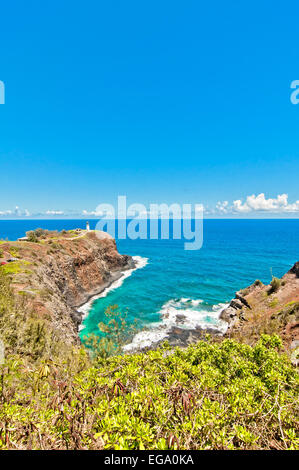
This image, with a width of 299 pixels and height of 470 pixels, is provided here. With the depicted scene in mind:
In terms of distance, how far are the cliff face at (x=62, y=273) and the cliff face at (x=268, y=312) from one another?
19.9 m

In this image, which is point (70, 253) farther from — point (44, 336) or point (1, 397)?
point (1, 397)

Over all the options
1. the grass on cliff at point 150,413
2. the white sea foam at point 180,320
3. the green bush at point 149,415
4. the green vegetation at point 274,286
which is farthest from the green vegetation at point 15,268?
the green vegetation at point 274,286

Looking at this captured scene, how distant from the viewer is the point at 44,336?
14555 mm

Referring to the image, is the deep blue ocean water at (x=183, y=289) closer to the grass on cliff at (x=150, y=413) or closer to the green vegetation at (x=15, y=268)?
the green vegetation at (x=15, y=268)

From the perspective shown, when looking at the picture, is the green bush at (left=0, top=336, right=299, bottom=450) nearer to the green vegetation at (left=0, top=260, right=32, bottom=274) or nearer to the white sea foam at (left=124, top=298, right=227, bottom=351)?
the green vegetation at (left=0, top=260, right=32, bottom=274)

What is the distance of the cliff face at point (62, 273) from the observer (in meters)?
22.6

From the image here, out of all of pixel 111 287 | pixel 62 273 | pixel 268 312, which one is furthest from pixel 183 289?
pixel 62 273

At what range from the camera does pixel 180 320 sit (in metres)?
34.8

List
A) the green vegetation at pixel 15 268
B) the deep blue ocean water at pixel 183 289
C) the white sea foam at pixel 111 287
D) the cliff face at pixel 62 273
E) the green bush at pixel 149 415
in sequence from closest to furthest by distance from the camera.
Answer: the green bush at pixel 149 415 → the cliff face at pixel 62 273 → the green vegetation at pixel 15 268 → the deep blue ocean water at pixel 183 289 → the white sea foam at pixel 111 287

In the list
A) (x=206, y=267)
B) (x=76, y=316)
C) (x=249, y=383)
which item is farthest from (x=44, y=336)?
(x=206, y=267)

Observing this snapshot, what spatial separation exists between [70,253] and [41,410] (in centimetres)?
4646

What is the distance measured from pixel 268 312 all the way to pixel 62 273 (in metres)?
36.8
